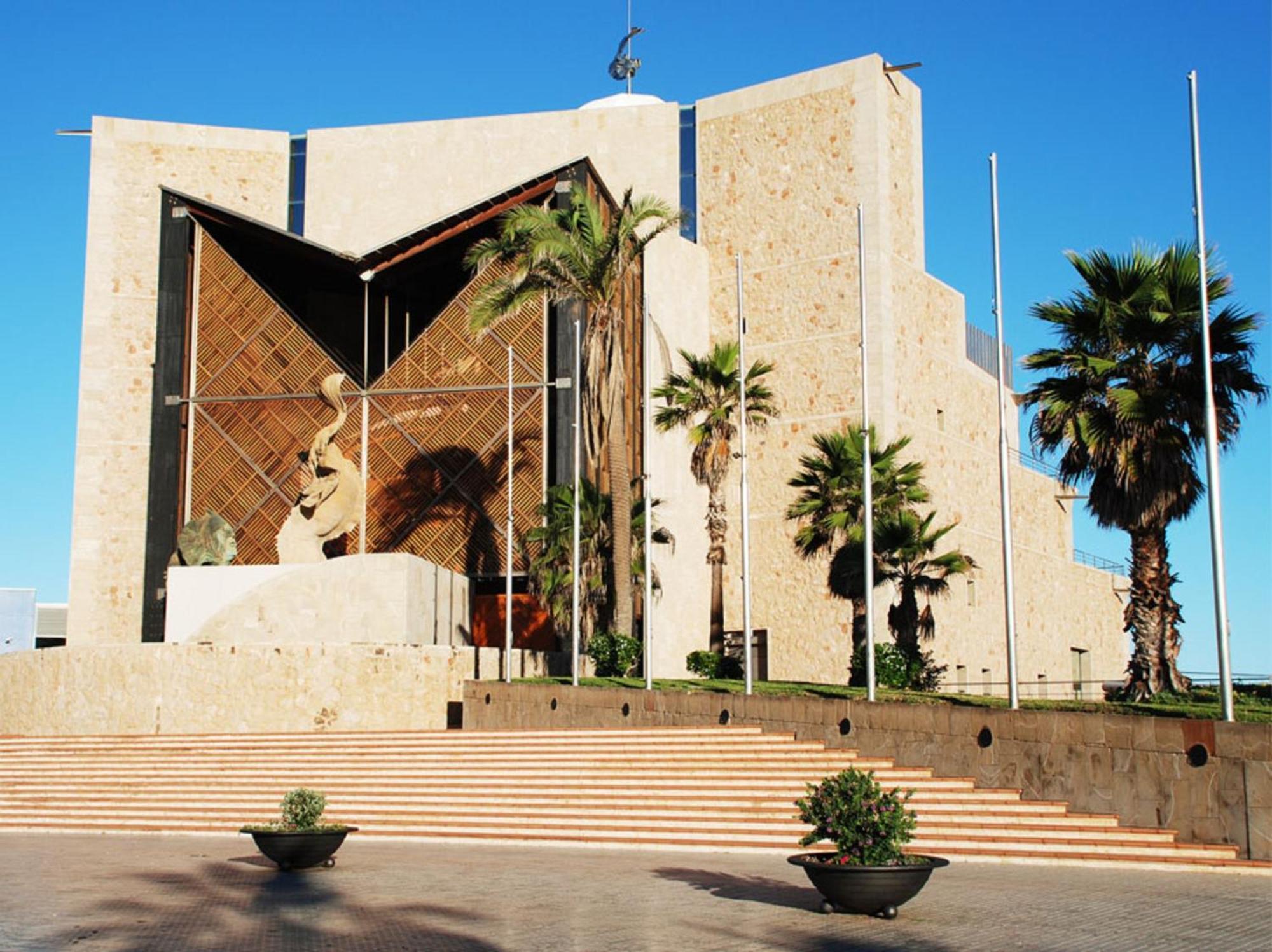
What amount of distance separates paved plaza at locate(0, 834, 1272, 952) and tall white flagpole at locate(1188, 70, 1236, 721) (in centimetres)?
216

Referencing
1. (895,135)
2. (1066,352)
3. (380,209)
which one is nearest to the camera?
(1066,352)

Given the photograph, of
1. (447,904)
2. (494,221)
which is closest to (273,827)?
(447,904)

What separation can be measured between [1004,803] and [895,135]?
87.0 feet

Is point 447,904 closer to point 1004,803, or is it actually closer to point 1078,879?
point 1078,879

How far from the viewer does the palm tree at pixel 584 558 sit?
3077cm

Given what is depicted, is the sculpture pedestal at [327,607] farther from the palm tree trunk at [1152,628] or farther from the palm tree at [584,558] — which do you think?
the palm tree trunk at [1152,628]

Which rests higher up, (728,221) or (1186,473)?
(728,221)

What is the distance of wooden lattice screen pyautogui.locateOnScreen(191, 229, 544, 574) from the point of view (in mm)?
36031

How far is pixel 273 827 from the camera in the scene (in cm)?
1429

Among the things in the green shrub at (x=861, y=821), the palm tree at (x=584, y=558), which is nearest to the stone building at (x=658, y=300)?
the palm tree at (x=584, y=558)

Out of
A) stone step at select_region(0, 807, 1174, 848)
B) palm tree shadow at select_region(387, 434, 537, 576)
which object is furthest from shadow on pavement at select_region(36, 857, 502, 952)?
palm tree shadow at select_region(387, 434, 537, 576)

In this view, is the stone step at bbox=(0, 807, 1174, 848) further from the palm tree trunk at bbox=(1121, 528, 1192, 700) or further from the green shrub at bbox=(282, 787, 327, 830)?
the palm tree trunk at bbox=(1121, 528, 1192, 700)

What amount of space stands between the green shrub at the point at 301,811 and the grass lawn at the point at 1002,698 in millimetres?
8562

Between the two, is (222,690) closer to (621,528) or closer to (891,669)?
(621,528)
